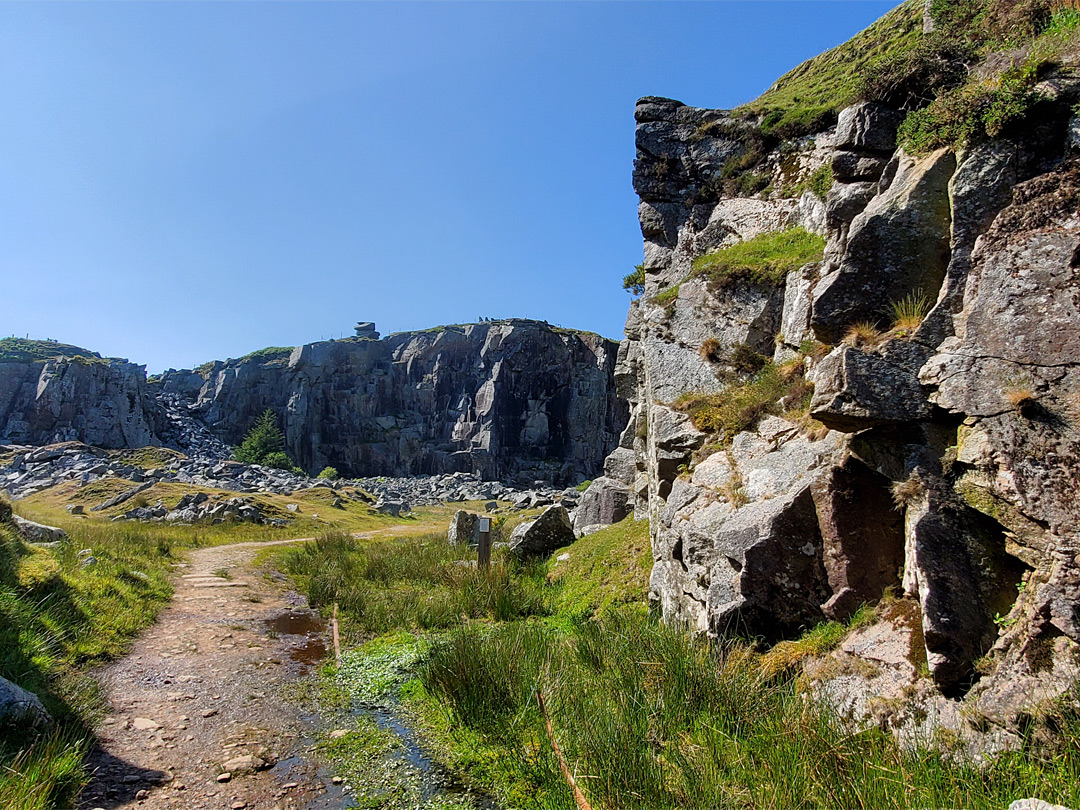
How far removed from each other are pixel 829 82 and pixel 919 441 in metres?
13.6

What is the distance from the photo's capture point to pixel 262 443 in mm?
82875

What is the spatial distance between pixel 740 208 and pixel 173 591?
50.6ft

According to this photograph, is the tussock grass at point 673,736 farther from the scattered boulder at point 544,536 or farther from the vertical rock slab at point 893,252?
the scattered boulder at point 544,536

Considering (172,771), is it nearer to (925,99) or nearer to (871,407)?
(871,407)

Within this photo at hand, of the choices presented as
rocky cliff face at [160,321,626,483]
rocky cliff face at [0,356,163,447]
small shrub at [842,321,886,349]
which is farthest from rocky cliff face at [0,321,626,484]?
small shrub at [842,321,886,349]

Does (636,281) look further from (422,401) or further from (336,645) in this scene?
(422,401)

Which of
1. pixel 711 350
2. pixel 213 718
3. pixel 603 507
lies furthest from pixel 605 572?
pixel 213 718

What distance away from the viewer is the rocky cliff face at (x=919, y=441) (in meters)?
4.47

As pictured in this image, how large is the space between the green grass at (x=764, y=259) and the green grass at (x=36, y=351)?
99.5 m

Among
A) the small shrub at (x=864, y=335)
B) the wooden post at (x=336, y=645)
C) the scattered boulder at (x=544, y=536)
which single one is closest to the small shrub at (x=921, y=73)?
the small shrub at (x=864, y=335)

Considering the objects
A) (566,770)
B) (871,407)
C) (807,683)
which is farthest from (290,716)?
(871,407)

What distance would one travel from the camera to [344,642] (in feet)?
30.7

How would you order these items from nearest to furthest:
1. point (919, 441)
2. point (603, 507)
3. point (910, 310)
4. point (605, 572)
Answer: point (919, 441) < point (910, 310) < point (605, 572) < point (603, 507)

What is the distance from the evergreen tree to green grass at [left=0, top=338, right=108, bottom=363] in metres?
24.8
